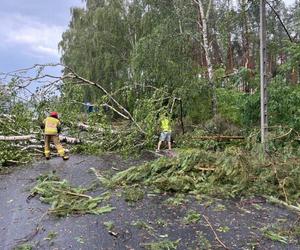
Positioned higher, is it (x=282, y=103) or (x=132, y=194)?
(x=282, y=103)

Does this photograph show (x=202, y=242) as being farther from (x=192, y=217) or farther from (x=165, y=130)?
(x=165, y=130)

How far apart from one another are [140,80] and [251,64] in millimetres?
9935


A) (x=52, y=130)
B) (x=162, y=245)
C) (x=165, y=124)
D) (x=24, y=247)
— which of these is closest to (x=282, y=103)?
(x=165, y=124)

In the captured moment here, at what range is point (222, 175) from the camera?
20.0ft

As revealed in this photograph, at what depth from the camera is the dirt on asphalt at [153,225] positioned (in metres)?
4.04

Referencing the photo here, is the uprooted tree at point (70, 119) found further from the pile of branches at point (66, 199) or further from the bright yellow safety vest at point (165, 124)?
→ the pile of branches at point (66, 199)

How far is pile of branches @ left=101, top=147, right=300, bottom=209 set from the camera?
5.72 metres

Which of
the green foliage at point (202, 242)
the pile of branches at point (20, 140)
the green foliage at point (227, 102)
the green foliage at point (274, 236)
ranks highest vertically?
the green foliage at point (227, 102)

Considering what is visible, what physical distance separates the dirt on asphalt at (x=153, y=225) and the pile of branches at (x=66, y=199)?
0.12 meters

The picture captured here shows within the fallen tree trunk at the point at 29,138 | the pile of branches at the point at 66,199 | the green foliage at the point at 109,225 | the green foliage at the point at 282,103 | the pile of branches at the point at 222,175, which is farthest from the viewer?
the fallen tree trunk at the point at 29,138

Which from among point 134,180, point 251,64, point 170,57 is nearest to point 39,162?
point 134,180

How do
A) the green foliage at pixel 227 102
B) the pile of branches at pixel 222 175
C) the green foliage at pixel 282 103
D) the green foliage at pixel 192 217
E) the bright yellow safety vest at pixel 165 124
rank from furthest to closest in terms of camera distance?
the green foliage at pixel 227 102 < the bright yellow safety vest at pixel 165 124 < the green foliage at pixel 282 103 < the pile of branches at pixel 222 175 < the green foliage at pixel 192 217

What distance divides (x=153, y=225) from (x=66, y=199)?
149 cm

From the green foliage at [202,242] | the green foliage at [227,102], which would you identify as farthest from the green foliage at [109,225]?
the green foliage at [227,102]
